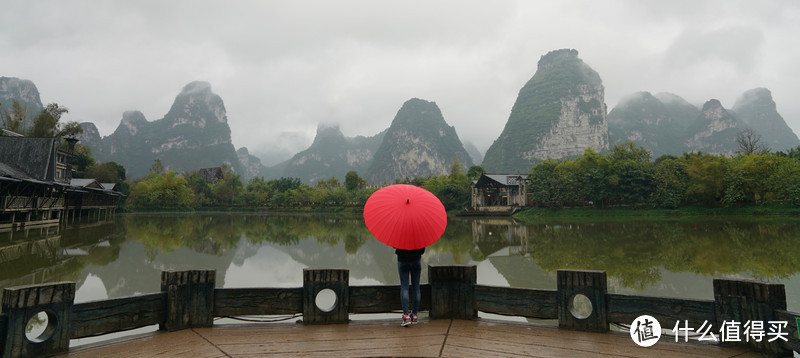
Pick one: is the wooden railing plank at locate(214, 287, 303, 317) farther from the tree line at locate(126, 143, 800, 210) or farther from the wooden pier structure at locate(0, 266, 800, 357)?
the tree line at locate(126, 143, 800, 210)

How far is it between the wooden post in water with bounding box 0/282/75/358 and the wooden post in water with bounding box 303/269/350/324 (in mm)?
1804

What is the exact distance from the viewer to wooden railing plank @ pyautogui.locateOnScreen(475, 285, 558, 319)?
142 inches

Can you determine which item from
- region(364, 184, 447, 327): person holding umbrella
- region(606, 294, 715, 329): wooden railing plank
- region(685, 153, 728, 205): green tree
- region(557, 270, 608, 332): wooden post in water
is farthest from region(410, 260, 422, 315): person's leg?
region(685, 153, 728, 205): green tree

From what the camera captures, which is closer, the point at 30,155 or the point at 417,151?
the point at 30,155

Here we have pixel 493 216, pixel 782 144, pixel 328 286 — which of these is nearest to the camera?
pixel 328 286

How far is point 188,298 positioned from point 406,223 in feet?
7.10

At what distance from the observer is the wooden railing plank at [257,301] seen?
142 inches

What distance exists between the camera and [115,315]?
3.17 m

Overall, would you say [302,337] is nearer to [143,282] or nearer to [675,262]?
[143,282]

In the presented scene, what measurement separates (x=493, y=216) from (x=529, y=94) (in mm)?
130327

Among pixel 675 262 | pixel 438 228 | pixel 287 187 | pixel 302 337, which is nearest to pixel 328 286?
pixel 302 337

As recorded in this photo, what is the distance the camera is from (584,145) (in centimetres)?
13488

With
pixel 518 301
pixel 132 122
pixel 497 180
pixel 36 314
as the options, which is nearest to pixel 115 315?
pixel 36 314

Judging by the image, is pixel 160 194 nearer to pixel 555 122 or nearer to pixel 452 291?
pixel 452 291
